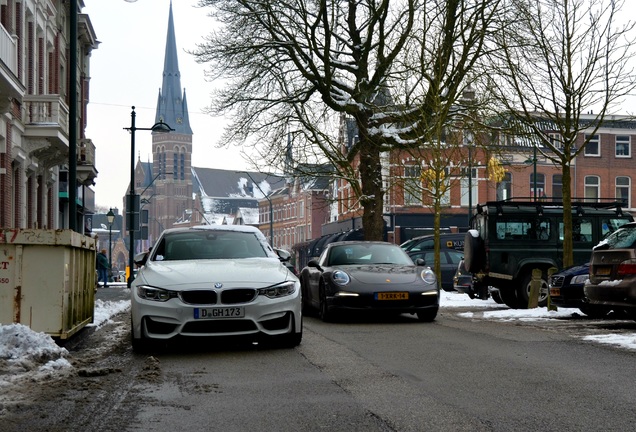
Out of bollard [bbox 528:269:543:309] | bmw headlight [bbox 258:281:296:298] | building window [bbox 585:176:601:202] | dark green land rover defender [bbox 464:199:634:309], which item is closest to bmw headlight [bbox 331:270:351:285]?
bmw headlight [bbox 258:281:296:298]

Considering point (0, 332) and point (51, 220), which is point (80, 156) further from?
point (0, 332)

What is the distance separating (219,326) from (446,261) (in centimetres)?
2257

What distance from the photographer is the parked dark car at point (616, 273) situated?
13.0 meters

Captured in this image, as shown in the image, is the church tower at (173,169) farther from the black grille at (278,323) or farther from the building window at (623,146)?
the black grille at (278,323)

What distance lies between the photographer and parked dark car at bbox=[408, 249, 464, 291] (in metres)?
32.0

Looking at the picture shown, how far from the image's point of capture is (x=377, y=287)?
49.1 feet

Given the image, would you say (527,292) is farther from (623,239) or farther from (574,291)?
(623,239)

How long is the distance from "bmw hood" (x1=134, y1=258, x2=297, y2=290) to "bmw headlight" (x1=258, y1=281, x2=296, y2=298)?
49mm

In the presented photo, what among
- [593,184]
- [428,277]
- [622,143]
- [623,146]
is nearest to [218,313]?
[428,277]

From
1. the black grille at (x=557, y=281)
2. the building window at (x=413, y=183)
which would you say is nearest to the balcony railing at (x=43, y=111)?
the building window at (x=413, y=183)

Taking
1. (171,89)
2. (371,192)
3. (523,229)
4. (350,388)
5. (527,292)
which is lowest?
(350,388)

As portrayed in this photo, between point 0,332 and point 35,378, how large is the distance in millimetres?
2014

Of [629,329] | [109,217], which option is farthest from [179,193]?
[629,329]

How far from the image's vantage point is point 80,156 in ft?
118
